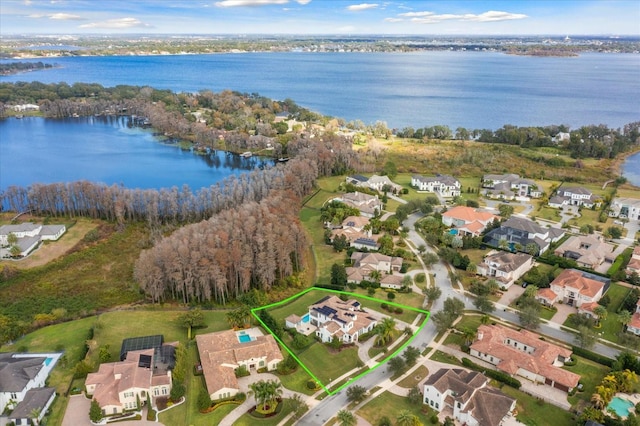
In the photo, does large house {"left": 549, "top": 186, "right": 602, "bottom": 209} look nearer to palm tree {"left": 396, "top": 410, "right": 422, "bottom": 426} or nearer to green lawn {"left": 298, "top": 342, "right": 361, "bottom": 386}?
green lawn {"left": 298, "top": 342, "right": 361, "bottom": 386}

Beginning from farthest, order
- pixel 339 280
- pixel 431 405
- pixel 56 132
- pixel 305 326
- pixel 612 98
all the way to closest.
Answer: pixel 612 98 < pixel 56 132 < pixel 339 280 < pixel 305 326 < pixel 431 405

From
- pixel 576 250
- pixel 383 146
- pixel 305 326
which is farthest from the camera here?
pixel 383 146

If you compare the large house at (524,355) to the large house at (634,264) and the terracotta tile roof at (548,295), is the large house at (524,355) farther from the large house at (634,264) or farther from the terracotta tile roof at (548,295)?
the large house at (634,264)

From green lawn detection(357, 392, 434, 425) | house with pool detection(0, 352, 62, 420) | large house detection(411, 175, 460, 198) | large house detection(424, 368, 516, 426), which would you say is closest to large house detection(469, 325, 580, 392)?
large house detection(424, 368, 516, 426)

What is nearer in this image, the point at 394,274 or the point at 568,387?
the point at 568,387

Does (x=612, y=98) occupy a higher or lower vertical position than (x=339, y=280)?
higher

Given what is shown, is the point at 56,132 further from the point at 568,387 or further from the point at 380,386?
the point at 568,387

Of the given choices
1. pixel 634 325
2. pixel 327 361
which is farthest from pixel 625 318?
pixel 327 361

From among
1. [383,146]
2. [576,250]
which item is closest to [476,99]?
[383,146]

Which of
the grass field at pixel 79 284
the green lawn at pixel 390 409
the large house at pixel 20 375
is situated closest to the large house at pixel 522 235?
the green lawn at pixel 390 409
